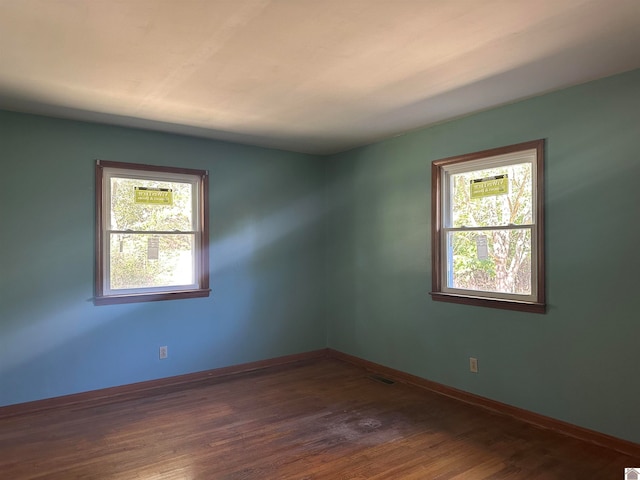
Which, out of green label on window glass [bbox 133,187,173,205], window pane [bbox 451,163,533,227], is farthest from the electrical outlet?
green label on window glass [bbox 133,187,173,205]

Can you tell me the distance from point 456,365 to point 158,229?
302cm

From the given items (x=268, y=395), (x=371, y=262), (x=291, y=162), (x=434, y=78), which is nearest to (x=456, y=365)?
(x=371, y=262)

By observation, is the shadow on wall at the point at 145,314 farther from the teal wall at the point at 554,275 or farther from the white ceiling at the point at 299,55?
the white ceiling at the point at 299,55

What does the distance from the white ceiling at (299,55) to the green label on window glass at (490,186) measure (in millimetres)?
588

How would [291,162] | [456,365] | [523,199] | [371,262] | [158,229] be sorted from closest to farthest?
[523,199], [456,365], [158,229], [371,262], [291,162]

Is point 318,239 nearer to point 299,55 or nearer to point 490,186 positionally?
point 490,186

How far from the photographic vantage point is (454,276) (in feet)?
13.0

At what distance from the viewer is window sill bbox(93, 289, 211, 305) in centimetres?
388

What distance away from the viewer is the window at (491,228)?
130 inches

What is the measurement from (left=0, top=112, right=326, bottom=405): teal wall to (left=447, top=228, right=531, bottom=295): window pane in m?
1.86

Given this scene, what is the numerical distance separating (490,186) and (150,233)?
10.1 ft

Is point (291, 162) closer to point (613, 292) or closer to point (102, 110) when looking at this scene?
point (102, 110)

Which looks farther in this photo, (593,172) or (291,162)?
(291,162)

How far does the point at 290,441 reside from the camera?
9.79ft
